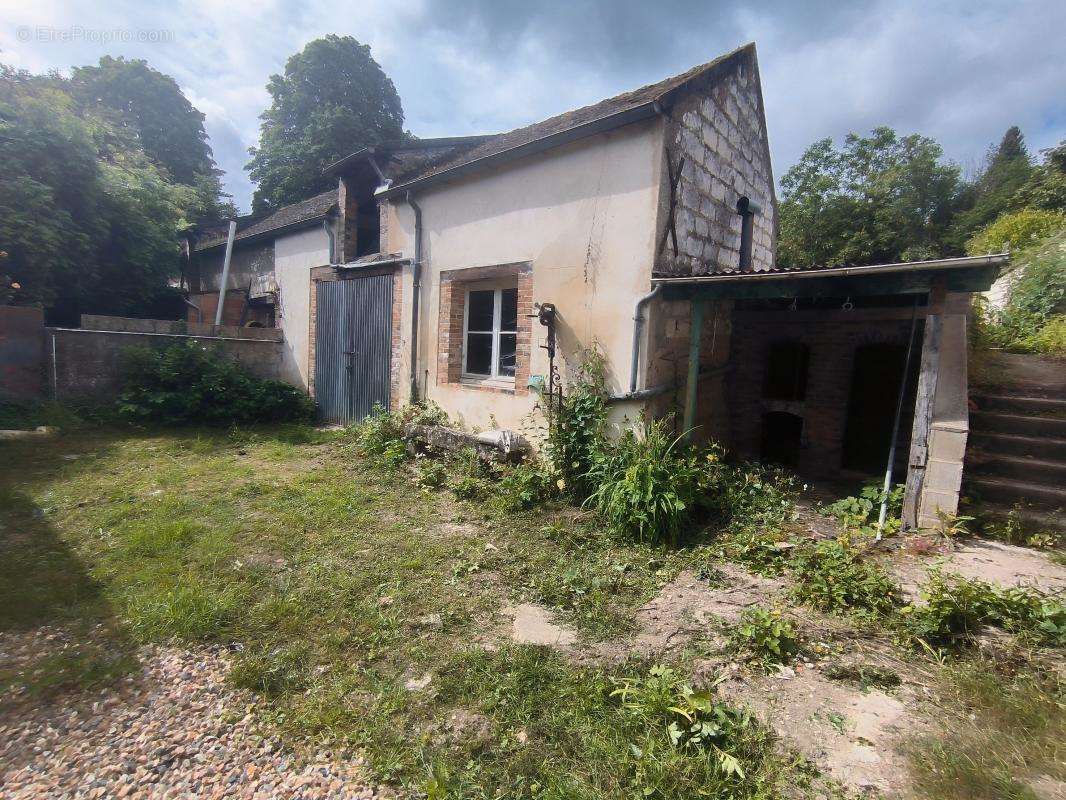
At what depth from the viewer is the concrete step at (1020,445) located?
4.48 meters

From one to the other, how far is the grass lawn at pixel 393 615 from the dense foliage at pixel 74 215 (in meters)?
5.55

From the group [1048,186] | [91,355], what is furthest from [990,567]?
[1048,186]

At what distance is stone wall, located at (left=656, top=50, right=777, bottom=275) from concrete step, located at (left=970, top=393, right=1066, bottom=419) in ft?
10.9

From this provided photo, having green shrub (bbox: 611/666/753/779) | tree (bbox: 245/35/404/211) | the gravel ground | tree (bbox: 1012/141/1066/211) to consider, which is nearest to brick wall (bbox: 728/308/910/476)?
green shrub (bbox: 611/666/753/779)

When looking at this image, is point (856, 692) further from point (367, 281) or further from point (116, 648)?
point (367, 281)

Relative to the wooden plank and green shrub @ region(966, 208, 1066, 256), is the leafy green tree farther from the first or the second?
the wooden plank

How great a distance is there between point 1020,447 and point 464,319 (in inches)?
269

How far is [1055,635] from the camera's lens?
260cm

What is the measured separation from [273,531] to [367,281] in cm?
533

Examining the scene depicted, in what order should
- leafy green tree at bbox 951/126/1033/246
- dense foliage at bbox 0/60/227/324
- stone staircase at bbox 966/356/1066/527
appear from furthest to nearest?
leafy green tree at bbox 951/126/1033/246, dense foliage at bbox 0/60/227/324, stone staircase at bbox 966/356/1066/527

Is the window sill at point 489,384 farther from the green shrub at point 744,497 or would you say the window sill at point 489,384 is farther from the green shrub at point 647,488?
the green shrub at point 744,497

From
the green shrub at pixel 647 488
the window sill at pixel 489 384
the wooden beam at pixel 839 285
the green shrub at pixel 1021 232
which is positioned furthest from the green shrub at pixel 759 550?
the green shrub at pixel 1021 232

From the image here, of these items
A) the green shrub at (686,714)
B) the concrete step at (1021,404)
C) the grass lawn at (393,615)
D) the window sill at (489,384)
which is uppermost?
the concrete step at (1021,404)

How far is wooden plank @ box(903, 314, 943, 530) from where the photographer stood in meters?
Result: 3.96
